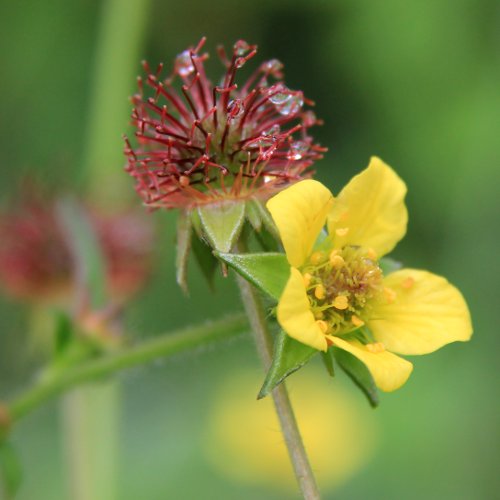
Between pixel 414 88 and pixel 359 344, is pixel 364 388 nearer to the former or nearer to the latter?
pixel 359 344

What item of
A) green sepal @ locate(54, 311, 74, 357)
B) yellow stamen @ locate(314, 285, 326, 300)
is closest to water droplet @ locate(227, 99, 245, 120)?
yellow stamen @ locate(314, 285, 326, 300)

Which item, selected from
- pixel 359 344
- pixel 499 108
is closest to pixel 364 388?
pixel 359 344

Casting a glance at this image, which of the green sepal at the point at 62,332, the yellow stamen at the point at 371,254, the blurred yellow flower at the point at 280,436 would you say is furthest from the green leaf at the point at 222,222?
the blurred yellow flower at the point at 280,436

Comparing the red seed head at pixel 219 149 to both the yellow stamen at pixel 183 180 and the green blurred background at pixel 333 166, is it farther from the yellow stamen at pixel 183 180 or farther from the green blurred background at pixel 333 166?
the green blurred background at pixel 333 166

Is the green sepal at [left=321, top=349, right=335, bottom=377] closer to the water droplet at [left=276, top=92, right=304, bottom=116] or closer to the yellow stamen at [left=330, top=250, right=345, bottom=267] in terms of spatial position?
the yellow stamen at [left=330, top=250, right=345, bottom=267]

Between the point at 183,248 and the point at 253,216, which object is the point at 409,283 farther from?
the point at 183,248

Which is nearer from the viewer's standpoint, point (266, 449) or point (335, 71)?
point (266, 449)

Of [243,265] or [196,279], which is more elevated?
[243,265]
